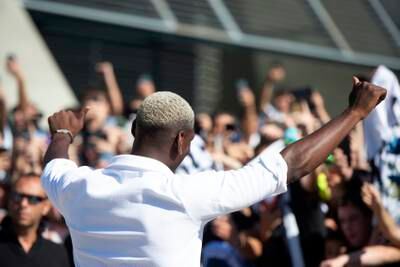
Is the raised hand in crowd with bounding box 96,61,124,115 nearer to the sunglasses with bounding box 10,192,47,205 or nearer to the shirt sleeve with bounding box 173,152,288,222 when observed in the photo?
the sunglasses with bounding box 10,192,47,205

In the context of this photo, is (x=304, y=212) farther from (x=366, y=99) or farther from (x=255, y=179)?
(x=255, y=179)

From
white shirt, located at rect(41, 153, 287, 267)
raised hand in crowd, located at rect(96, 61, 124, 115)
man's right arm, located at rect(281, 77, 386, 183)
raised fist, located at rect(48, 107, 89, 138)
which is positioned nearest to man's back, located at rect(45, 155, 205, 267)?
white shirt, located at rect(41, 153, 287, 267)

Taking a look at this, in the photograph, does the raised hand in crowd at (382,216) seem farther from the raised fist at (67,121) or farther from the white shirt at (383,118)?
the raised fist at (67,121)

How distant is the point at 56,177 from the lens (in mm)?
4289

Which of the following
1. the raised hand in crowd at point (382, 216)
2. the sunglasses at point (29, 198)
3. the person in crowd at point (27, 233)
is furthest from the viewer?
the sunglasses at point (29, 198)

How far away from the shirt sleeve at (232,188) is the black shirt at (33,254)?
250cm

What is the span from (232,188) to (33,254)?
2.73 meters

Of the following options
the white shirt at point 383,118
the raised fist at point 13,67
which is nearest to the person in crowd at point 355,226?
the white shirt at point 383,118

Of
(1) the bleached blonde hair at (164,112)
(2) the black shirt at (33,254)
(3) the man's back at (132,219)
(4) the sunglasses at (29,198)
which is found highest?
(1) the bleached blonde hair at (164,112)

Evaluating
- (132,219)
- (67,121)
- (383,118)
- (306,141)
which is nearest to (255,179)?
(306,141)

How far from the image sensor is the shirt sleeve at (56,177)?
4.23 m

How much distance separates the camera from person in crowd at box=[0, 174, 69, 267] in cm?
628

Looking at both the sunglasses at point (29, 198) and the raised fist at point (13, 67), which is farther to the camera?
the raised fist at point (13, 67)

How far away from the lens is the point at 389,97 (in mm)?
6820
